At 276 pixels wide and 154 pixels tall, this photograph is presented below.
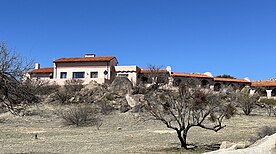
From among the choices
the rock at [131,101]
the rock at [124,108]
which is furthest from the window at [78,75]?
the rock at [124,108]

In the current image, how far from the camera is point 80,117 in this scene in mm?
36781

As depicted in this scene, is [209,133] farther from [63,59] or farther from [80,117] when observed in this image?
[63,59]

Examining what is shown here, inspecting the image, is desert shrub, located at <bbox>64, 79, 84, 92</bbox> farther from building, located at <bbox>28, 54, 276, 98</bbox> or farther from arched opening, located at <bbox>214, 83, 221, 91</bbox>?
arched opening, located at <bbox>214, 83, 221, 91</bbox>

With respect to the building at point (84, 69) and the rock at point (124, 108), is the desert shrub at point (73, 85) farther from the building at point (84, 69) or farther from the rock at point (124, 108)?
the rock at point (124, 108)

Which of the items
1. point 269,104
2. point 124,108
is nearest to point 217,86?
point 269,104

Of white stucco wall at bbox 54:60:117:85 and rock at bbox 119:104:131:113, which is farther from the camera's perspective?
white stucco wall at bbox 54:60:117:85

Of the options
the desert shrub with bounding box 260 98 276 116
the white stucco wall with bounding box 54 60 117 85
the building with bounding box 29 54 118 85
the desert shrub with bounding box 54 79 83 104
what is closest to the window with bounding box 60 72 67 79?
the building with bounding box 29 54 118 85

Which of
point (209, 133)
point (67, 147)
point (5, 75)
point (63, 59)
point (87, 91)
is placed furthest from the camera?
point (63, 59)

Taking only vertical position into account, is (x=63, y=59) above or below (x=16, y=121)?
above

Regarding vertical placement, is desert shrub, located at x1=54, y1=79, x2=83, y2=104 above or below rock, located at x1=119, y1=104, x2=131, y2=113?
above

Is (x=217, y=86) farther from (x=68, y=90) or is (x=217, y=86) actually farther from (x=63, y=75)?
(x=68, y=90)

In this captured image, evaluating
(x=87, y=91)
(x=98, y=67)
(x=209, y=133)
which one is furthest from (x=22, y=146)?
(x=98, y=67)

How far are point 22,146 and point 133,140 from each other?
6858 millimetres

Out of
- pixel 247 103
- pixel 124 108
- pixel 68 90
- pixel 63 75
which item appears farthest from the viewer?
pixel 63 75
